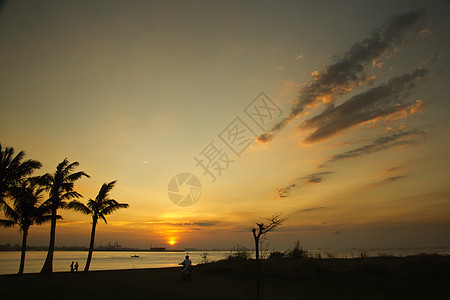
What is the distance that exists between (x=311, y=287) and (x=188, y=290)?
7.56 m

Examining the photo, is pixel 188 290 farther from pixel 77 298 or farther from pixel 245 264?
pixel 245 264

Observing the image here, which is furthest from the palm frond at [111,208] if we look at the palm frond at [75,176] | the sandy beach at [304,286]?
the sandy beach at [304,286]

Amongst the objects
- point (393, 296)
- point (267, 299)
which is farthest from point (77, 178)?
point (393, 296)

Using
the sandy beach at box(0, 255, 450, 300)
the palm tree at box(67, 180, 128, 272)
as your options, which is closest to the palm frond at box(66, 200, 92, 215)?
the palm tree at box(67, 180, 128, 272)

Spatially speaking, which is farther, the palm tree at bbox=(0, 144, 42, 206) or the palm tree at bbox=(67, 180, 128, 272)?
the palm tree at bbox=(67, 180, 128, 272)

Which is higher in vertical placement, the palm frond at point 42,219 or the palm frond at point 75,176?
the palm frond at point 75,176

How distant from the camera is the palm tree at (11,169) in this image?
24.3 m

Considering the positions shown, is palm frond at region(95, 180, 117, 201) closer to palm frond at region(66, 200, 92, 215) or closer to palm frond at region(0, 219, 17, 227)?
palm frond at region(66, 200, 92, 215)

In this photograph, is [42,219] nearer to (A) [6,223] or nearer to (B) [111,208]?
(A) [6,223]

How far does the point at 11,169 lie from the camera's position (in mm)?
24672

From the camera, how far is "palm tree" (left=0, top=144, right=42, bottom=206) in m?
24.3

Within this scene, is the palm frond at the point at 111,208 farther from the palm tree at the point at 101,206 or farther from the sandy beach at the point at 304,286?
the sandy beach at the point at 304,286

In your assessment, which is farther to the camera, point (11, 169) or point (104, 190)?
point (104, 190)

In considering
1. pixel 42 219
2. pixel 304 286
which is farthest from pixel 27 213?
pixel 304 286
